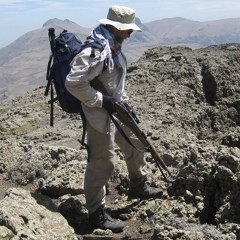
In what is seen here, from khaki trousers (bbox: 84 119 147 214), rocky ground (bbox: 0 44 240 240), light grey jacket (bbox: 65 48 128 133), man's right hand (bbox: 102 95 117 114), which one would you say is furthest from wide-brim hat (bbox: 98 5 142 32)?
rocky ground (bbox: 0 44 240 240)

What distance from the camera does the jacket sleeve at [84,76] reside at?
520 centimetres

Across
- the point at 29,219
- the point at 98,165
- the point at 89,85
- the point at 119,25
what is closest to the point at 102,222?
the point at 98,165

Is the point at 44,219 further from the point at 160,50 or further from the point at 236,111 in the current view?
the point at 160,50

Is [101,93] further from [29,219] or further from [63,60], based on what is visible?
[29,219]

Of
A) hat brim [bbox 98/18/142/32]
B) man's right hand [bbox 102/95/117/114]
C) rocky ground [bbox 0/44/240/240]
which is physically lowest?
rocky ground [bbox 0/44/240/240]

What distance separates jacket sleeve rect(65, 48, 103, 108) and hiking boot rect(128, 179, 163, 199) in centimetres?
191

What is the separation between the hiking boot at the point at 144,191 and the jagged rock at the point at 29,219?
4.73ft

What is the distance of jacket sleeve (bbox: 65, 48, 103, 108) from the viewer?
205 inches

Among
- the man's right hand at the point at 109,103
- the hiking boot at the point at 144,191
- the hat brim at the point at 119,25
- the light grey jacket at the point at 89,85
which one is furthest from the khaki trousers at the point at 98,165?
the hat brim at the point at 119,25

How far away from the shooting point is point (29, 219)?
5.06 meters

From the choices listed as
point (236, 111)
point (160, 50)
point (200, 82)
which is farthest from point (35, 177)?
point (160, 50)

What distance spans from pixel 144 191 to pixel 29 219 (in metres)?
2.16

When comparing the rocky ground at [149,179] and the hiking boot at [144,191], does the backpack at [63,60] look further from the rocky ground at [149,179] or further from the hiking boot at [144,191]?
the hiking boot at [144,191]

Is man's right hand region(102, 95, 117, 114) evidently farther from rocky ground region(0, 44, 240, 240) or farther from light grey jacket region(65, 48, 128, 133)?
rocky ground region(0, 44, 240, 240)
